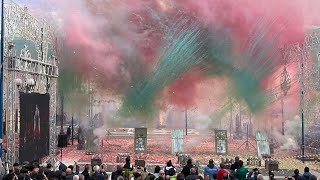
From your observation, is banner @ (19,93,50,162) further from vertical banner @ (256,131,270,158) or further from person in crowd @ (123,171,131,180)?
vertical banner @ (256,131,270,158)

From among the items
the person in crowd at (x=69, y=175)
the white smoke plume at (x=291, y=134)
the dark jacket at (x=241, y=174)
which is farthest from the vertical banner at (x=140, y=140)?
the person in crowd at (x=69, y=175)

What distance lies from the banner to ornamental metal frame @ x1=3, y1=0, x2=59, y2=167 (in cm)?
40

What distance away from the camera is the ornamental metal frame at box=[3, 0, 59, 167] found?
2398 centimetres

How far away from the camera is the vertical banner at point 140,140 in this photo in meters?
35.9

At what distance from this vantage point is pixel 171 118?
56.8 metres

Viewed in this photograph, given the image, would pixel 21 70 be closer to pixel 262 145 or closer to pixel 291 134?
pixel 262 145

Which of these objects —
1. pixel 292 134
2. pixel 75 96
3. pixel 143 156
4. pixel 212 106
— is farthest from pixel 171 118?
pixel 143 156

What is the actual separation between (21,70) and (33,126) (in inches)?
160

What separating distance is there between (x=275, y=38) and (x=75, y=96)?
18.9 metres

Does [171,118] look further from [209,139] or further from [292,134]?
[292,134]

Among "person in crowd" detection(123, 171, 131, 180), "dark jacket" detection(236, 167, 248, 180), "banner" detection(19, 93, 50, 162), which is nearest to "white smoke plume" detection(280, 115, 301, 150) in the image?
"banner" detection(19, 93, 50, 162)

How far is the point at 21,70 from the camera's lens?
24.9 m

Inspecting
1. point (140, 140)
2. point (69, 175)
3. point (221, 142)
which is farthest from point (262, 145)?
point (69, 175)

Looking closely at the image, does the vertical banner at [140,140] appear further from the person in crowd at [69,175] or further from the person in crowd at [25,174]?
the person in crowd at [69,175]
